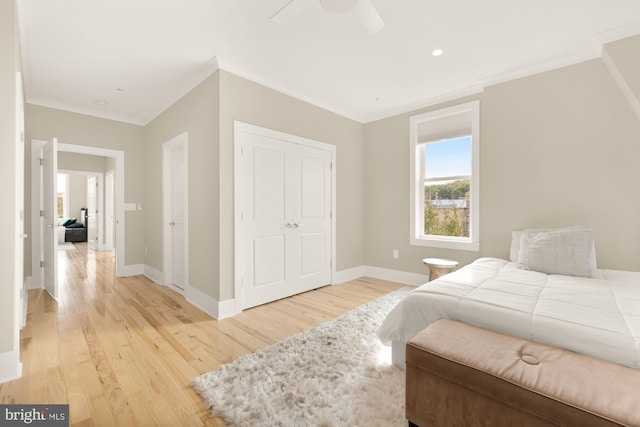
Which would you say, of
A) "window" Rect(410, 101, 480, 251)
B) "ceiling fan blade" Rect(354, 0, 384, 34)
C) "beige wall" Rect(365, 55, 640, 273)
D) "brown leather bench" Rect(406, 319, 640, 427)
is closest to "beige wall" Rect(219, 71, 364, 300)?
"window" Rect(410, 101, 480, 251)

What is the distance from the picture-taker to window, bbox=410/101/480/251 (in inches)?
140

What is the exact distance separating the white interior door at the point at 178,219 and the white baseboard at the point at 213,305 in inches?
25.3

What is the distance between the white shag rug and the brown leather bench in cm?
29

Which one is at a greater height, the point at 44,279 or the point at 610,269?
the point at 610,269

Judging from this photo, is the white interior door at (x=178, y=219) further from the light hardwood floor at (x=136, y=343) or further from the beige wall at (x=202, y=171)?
the beige wall at (x=202, y=171)

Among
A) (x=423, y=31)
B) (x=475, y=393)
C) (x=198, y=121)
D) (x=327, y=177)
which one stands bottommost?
(x=475, y=393)

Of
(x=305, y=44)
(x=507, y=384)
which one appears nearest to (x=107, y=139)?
(x=305, y=44)

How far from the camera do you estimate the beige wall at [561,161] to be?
263 centimetres

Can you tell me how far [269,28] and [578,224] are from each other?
3.52 m

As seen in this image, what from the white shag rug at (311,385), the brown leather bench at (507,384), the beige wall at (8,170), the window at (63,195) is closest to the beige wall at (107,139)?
the beige wall at (8,170)

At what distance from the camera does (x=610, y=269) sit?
2.69 meters

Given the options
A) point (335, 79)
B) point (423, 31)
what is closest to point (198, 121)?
point (335, 79)

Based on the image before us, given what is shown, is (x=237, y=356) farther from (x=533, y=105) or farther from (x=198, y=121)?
(x=533, y=105)

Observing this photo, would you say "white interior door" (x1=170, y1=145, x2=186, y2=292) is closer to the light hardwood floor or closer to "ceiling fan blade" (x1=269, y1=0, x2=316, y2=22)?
the light hardwood floor
